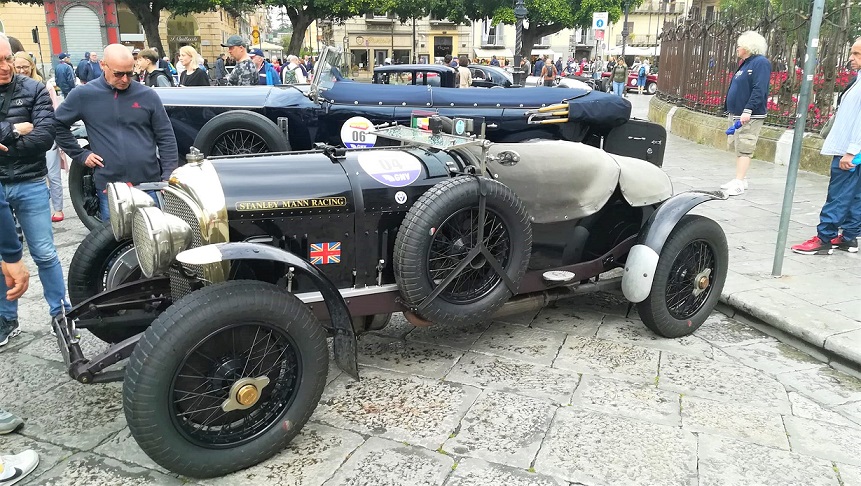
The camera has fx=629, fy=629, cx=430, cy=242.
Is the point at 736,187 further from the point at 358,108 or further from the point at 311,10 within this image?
the point at 311,10

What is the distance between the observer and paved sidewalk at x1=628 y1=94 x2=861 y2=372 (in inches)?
161

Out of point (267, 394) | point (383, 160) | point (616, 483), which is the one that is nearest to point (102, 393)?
point (267, 394)

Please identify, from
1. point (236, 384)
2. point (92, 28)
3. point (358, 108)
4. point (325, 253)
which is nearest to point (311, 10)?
point (92, 28)

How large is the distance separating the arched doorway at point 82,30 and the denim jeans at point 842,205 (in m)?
23.9

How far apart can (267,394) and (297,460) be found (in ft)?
1.07

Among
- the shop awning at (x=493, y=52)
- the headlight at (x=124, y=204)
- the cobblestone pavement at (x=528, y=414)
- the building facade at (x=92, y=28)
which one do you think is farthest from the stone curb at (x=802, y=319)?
the shop awning at (x=493, y=52)

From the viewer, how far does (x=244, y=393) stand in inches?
103

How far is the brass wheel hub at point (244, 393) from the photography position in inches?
103

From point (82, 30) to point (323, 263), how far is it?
24.2m

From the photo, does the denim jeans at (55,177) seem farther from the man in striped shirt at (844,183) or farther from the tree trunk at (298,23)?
the tree trunk at (298,23)

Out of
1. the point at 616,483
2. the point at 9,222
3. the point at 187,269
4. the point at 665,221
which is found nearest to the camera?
the point at 616,483

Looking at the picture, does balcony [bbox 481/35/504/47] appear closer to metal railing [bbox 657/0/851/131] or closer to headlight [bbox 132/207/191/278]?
metal railing [bbox 657/0/851/131]

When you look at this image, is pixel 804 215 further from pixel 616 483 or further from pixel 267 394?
pixel 267 394

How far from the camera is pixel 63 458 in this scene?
9.04ft
